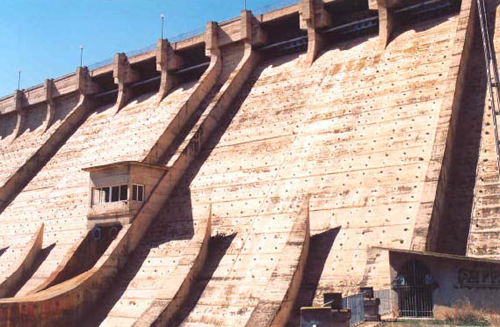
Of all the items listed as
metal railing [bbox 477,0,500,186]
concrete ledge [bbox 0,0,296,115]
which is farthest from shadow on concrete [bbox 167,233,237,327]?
concrete ledge [bbox 0,0,296,115]

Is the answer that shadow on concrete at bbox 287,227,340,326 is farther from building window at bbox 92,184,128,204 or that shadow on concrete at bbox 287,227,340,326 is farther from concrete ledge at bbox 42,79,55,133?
concrete ledge at bbox 42,79,55,133

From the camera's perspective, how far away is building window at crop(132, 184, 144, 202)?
90.6 feet

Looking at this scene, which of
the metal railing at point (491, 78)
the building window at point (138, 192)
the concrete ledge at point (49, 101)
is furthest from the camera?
the concrete ledge at point (49, 101)

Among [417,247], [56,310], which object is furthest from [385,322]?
[56,310]

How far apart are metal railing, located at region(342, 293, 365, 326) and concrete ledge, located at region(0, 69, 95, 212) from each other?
29029mm

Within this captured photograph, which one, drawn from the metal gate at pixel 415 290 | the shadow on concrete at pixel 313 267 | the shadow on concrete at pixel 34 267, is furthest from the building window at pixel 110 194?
the metal gate at pixel 415 290

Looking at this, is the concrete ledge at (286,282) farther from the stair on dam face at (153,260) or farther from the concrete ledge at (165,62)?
the concrete ledge at (165,62)

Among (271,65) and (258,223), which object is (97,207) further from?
(271,65)

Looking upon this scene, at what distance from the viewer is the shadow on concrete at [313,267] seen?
64.3ft

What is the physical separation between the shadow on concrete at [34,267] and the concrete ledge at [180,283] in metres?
9.52

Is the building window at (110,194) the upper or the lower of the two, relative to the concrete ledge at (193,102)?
lower

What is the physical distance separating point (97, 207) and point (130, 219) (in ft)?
7.07

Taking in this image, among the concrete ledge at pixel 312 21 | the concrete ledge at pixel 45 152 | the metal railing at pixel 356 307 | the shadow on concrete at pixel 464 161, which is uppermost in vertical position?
the concrete ledge at pixel 312 21

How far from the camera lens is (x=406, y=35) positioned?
98.2ft
